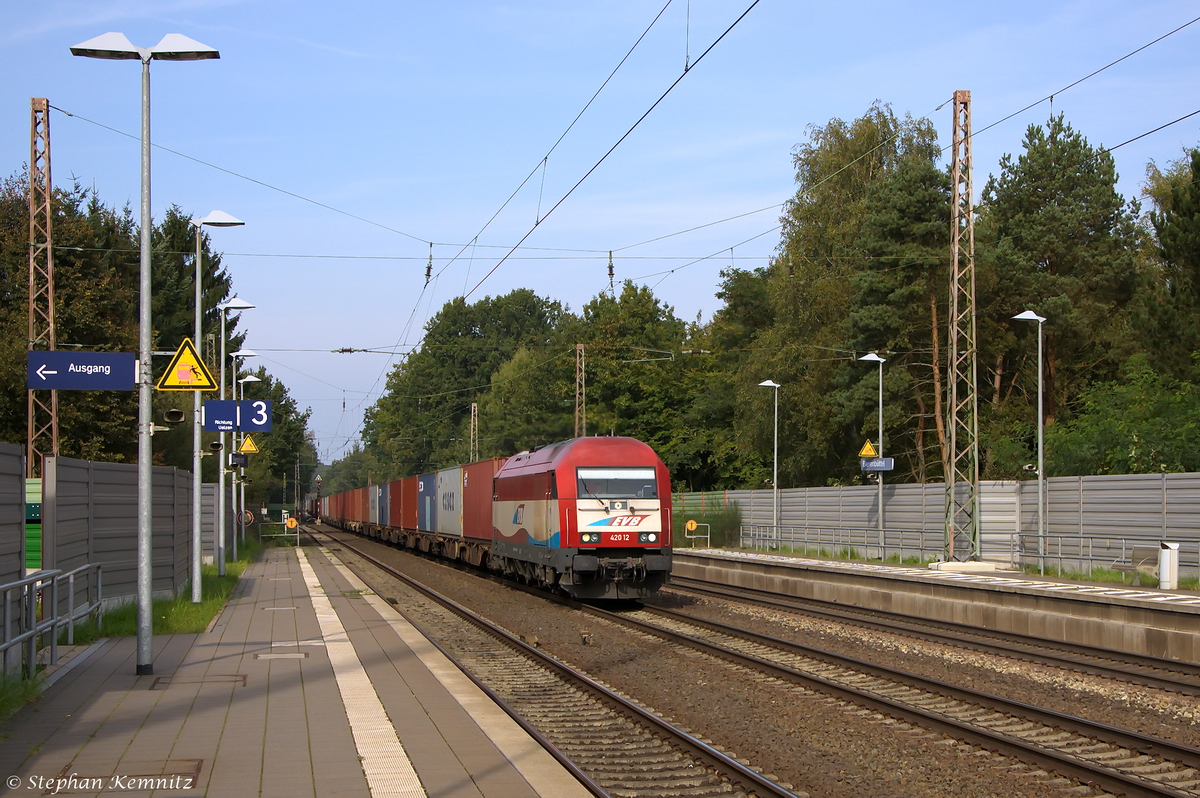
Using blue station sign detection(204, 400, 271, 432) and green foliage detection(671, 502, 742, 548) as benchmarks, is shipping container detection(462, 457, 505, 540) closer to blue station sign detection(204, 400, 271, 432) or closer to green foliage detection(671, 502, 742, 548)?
blue station sign detection(204, 400, 271, 432)

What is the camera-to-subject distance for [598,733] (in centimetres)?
957

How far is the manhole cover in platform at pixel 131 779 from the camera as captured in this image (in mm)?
6699

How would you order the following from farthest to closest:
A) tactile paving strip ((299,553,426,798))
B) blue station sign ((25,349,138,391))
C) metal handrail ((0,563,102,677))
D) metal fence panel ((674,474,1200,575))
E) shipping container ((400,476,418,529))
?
shipping container ((400,476,418,529)), metal fence panel ((674,474,1200,575)), blue station sign ((25,349,138,391)), metal handrail ((0,563,102,677)), tactile paving strip ((299,553,426,798))

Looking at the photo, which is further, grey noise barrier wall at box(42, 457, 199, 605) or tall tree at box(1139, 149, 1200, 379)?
tall tree at box(1139, 149, 1200, 379)

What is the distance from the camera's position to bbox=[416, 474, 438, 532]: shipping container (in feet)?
123

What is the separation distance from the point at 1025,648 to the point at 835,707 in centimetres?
596

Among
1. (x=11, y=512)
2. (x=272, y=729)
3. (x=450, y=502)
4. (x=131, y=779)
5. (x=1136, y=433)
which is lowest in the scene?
(x=272, y=729)

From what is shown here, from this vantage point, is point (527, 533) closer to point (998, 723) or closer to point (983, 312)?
point (998, 723)

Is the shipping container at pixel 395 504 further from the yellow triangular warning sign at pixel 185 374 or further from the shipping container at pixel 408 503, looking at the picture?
the yellow triangular warning sign at pixel 185 374

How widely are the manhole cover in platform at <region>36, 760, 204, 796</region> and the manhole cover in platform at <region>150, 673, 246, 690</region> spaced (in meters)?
3.50

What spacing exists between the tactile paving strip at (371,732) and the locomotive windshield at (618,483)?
6.82m

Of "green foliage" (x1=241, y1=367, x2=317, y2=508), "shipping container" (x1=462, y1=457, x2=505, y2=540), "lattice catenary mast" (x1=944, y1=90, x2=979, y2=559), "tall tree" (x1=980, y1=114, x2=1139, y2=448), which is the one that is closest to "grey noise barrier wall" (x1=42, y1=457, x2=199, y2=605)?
"shipping container" (x1=462, y1=457, x2=505, y2=540)

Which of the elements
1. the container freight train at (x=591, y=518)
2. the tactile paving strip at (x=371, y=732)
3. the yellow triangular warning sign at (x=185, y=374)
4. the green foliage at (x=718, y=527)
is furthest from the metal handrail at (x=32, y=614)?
the green foliage at (x=718, y=527)

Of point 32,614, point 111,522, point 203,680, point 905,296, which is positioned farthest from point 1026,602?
point 905,296
